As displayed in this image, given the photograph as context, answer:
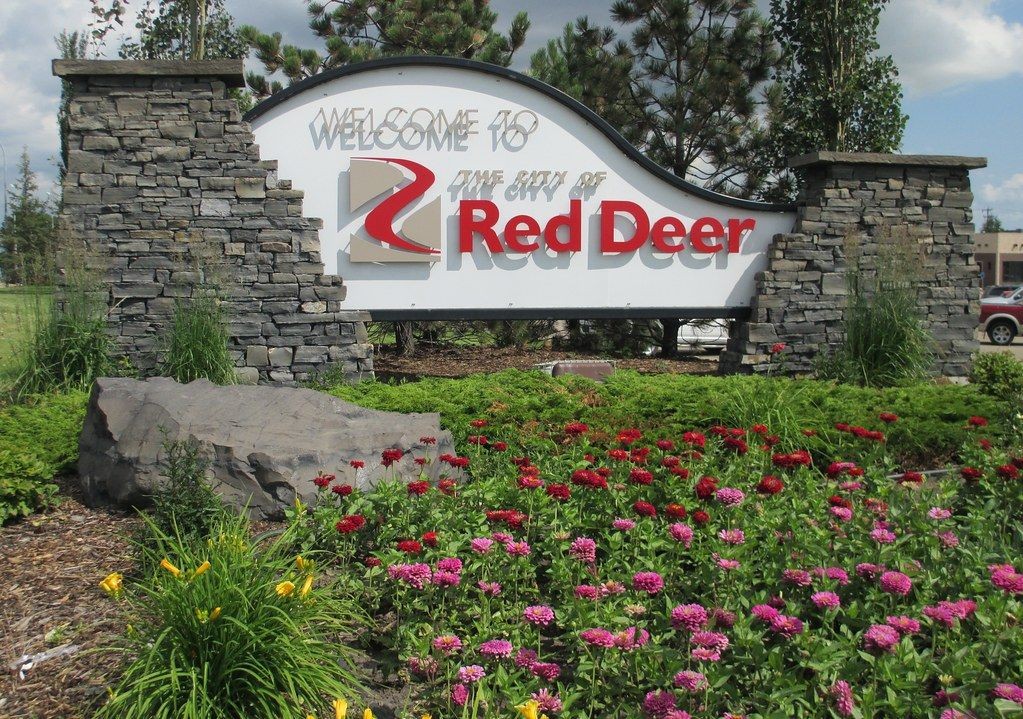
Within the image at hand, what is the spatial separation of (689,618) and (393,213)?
718 cm

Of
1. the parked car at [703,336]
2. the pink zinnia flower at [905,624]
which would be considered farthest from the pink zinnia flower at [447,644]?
the parked car at [703,336]

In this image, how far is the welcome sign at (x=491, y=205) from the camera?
9141 millimetres

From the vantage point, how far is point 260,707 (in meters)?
2.84

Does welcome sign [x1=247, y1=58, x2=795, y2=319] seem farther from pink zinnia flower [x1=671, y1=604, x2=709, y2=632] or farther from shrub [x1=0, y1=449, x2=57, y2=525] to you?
pink zinnia flower [x1=671, y1=604, x2=709, y2=632]

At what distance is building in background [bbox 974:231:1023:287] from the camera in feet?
199

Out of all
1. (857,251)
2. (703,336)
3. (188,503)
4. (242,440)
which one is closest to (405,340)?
(703,336)

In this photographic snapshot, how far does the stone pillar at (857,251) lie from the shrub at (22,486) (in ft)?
24.1

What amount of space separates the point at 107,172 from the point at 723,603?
7.68 meters

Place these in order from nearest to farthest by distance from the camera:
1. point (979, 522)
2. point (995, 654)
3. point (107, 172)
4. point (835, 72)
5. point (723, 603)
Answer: point (995, 654), point (723, 603), point (979, 522), point (107, 172), point (835, 72)

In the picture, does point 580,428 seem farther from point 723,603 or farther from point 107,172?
point 107,172

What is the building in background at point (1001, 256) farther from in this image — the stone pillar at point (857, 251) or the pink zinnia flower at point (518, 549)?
the pink zinnia flower at point (518, 549)

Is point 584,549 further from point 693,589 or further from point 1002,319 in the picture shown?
point 1002,319

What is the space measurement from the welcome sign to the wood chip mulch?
4.88 meters

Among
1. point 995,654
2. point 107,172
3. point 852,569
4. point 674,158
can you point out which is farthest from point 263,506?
point 674,158
